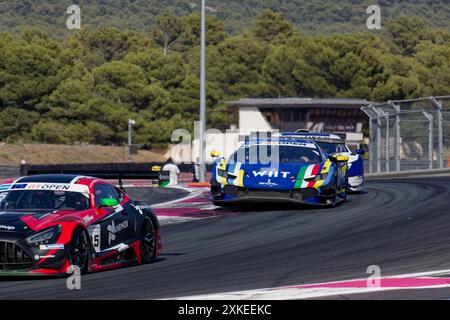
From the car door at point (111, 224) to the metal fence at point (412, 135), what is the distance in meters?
19.8

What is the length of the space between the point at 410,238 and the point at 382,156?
76.7 ft

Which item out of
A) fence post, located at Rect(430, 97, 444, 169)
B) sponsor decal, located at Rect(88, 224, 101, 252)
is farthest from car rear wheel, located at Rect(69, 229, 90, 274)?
fence post, located at Rect(430, 97, 444, 169)

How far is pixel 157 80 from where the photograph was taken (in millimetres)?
79500

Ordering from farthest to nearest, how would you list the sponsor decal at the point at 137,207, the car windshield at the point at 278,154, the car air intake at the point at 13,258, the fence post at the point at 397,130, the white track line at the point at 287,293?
the fence post at the point at 397,130 < the car windshield at the point at 278,154 < the sponsor decal at the point at 137,207 < the car air intake at the point at 13,258 < the white track line at the point at 287,293

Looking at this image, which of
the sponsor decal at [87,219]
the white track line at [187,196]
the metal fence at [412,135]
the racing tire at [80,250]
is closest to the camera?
the racing tire at [80,250]

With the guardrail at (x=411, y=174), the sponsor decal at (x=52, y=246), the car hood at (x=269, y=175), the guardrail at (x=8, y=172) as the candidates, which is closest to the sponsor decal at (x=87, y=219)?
the sponsor decal at (x=52, y=246)

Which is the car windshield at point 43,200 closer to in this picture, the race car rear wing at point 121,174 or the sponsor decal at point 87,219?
the sponsor decal at point 87,219

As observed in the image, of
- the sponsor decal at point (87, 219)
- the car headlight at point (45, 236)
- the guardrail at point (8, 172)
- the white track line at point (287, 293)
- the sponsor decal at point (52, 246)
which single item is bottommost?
the guardrail at point (8, 172)

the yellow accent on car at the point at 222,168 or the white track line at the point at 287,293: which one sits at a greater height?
the yellow accent on car at the point at 222,168

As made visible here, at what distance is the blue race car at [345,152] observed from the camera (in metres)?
22.1

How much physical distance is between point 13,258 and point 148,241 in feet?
7.87

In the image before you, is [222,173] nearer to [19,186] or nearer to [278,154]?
[278,154]

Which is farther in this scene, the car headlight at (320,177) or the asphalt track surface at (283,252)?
the car headlight at (320,177)
